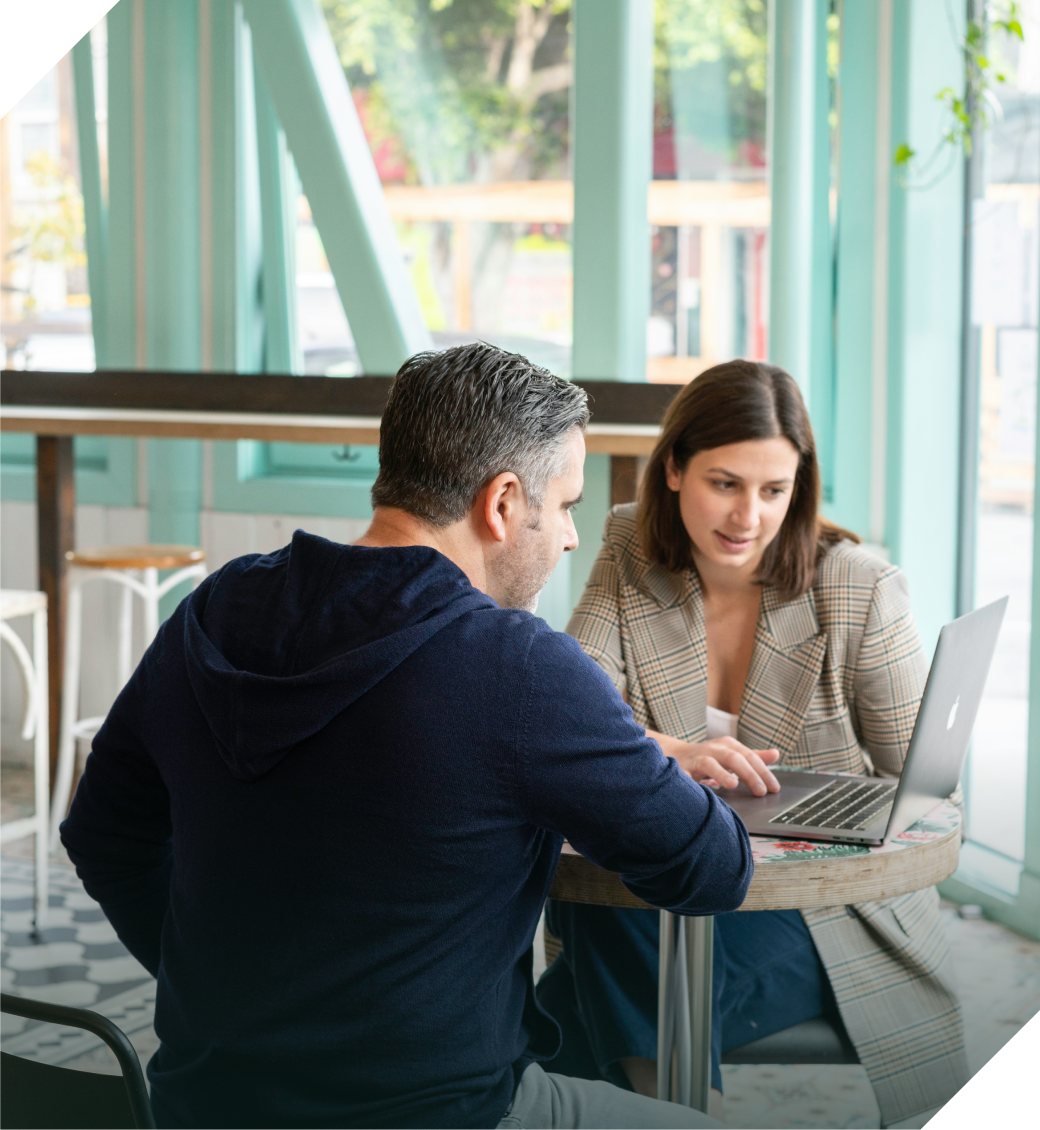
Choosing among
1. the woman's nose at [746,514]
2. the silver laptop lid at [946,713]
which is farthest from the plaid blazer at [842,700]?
the silver laptop lid at [946,713]

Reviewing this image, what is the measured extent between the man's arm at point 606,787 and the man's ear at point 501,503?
0.16 m

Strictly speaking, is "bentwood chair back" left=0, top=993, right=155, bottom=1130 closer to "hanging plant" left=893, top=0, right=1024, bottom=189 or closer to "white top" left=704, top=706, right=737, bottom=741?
"white top" left=704, top=706, right=737, bottom=741

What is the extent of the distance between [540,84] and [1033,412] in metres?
1.98

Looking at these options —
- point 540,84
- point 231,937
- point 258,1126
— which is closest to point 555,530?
point 231,937

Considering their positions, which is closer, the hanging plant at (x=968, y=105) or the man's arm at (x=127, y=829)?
the man's arm at (x=127, y=829)

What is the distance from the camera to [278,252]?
14.9ft

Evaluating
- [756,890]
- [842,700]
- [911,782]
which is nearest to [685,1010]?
[756,890]

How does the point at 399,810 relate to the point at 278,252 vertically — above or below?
below

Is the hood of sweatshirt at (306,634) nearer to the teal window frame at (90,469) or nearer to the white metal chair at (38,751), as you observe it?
the white metal chair at (38,751)

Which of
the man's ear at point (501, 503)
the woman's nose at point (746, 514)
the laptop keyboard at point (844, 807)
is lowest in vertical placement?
the laptop keyboard at point (844, 807)

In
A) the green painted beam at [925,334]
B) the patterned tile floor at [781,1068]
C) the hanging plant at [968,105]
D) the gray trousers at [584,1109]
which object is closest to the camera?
the gray trousers at [584,1109]

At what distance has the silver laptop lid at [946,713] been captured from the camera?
4.69ft

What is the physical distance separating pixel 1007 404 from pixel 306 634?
268 centimetres

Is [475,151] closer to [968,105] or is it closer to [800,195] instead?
[800,195]
